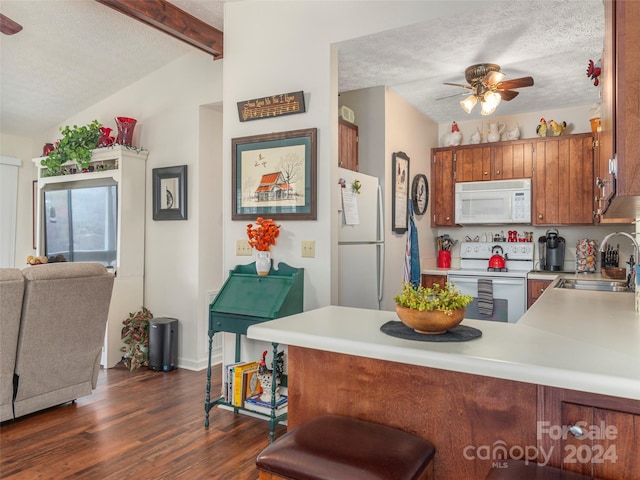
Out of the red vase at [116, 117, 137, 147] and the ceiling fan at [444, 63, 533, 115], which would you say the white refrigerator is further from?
the red vase at [116, 117, 137, 147]

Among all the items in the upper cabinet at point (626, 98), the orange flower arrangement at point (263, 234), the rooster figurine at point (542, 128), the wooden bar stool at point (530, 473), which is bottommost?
the wooden bar stool at point (530, 473)

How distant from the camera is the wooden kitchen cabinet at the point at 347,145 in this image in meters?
3.69

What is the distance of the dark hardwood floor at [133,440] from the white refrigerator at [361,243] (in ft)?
3.53

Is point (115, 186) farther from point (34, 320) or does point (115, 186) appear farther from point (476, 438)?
point (476, 438)

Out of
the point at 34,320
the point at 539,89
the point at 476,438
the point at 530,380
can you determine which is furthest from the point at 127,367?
the point at 539,89

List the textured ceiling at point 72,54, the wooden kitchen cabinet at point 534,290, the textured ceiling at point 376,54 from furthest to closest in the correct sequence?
1. the wooden kitchen cabinet at point 534,290
2. the textured ceiling at point 72,54
3. the textured ceiling at point 376,54

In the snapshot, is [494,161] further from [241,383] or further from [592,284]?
[241,383]

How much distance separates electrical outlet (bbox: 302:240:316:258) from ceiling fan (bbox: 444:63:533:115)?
159cm

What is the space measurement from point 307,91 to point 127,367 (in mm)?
2997

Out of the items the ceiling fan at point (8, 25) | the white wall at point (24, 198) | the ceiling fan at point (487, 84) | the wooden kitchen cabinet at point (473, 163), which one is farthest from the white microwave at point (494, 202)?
the white wall at point (24, 198)

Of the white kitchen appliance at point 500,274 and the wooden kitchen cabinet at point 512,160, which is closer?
the white kitchen appliance at point 500,274

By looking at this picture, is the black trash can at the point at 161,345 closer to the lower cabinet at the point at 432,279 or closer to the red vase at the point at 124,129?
the red vase at the point at 124,129

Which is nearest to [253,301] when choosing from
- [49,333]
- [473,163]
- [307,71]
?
[49,333]

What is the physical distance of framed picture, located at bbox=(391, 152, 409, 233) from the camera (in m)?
4.10
